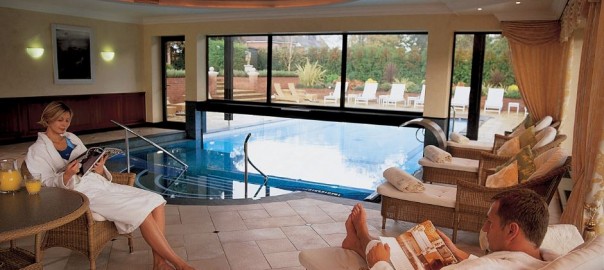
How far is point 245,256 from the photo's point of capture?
151 inches

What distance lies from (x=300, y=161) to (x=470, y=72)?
149 inches

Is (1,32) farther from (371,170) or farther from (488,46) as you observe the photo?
(488,46)

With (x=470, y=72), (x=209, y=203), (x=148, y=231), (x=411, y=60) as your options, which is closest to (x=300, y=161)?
(x=411, y=60)

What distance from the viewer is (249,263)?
12.2 ft

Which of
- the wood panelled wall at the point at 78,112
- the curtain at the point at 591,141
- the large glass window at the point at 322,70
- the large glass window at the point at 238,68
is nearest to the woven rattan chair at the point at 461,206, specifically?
the curtain at the point at 591,141

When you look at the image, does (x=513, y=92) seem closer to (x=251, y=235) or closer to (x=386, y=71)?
(x=386, y=71)

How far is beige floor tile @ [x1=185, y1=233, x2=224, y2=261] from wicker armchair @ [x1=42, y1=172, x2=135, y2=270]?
0.77 m

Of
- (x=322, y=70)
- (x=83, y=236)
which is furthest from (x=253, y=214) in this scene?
(x=322, y=70)

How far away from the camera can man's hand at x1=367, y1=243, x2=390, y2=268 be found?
7.23 ft

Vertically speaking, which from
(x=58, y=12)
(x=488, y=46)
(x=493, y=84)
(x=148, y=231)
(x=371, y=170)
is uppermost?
(x=58, y=12)

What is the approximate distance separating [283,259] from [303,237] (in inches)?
20.2

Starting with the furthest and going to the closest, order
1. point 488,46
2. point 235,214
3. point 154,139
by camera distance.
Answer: point 154,139, point 488,46, point 235,214

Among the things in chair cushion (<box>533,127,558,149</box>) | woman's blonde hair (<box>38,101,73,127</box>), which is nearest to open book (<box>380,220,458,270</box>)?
woman's blonde hair (<box>38,101,73,127</box>)

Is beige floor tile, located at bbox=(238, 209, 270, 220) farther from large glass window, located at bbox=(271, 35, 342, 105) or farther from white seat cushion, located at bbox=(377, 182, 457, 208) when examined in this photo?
large glass window, located at bbox=(271, 35, 342, 105)
